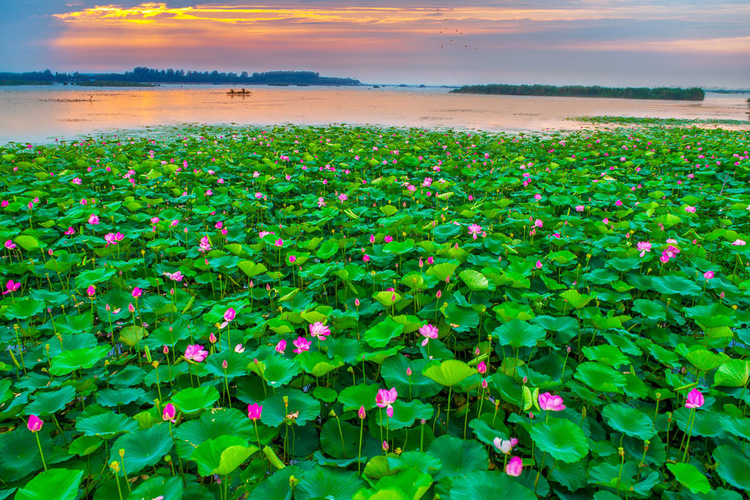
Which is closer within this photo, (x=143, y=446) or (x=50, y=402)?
(x=143, y=446)

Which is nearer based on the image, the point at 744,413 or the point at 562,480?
the point at 562,480

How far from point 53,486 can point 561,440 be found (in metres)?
1.40

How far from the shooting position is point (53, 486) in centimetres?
116

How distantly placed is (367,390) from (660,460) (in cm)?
99

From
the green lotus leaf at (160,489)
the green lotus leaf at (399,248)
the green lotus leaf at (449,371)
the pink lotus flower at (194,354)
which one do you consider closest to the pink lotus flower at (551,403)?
the green lotus leaf at (449,371)

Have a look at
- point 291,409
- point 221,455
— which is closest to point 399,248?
point 291,409

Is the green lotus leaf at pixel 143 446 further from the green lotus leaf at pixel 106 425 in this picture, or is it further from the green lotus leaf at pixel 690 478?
the green lotus leaf at pixel 690 478

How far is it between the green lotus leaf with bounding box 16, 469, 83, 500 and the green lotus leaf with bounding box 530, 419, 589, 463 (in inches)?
48.3

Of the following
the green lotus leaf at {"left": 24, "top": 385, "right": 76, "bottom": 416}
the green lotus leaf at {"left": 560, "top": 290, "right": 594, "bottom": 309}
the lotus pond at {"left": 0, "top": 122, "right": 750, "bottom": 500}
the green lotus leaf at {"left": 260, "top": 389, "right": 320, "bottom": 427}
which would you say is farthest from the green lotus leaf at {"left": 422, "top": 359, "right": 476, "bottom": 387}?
the green lotus leaf at {"left": 24, "top": 385, "right": 76, "bottom": 416}

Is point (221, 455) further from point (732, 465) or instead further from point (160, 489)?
point (732, 465)

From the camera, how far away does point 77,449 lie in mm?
1413

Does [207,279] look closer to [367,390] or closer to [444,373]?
[367,390]

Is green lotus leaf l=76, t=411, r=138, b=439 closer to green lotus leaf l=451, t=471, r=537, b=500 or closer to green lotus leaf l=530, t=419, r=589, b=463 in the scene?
green lotus leaf l=451, t=471, r=537, b=500

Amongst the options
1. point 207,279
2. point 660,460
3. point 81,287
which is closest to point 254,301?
point 207,279
